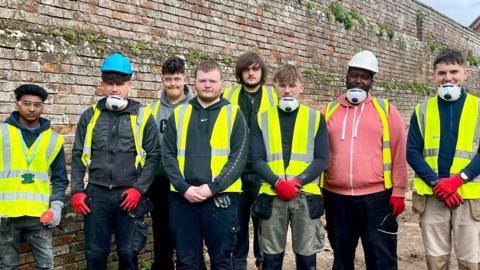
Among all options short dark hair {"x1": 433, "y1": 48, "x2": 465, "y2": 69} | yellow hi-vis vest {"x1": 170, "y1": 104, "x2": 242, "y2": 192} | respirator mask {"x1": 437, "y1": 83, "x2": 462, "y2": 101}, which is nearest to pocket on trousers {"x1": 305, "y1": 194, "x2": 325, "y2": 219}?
yellow hi-vis vest {"x1": 170, "y1": 104, "x2": 242, "y2": 192}

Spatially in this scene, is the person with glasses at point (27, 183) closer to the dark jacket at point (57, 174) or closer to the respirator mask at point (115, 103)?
the dark jacket at point (57, 174)

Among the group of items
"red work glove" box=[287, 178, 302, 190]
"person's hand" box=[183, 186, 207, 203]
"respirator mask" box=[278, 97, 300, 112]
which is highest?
"respirator mask" box=[278, 97, 300, 112]

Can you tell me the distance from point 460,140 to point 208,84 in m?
1.90

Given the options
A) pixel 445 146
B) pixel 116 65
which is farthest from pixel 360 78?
pixel 116 65

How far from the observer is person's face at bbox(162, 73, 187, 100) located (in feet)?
13.4

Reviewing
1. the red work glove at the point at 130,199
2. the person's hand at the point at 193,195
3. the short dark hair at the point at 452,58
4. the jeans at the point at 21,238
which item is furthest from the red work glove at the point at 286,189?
the jeans at the point at 21,238

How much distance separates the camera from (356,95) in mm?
3711

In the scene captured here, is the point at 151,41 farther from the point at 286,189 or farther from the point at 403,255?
the point at 403,255

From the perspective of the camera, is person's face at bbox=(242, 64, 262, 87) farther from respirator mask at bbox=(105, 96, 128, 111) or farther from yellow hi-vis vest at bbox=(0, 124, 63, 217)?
yellow hi-vis vest at bbox=(0, 124, 63, 217)

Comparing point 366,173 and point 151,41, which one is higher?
point 151,41

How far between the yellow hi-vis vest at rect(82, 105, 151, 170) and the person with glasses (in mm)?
243

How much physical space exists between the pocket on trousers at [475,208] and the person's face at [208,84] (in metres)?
2.04

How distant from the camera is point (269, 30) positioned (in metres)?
7.35

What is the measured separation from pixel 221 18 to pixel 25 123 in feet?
11.2
